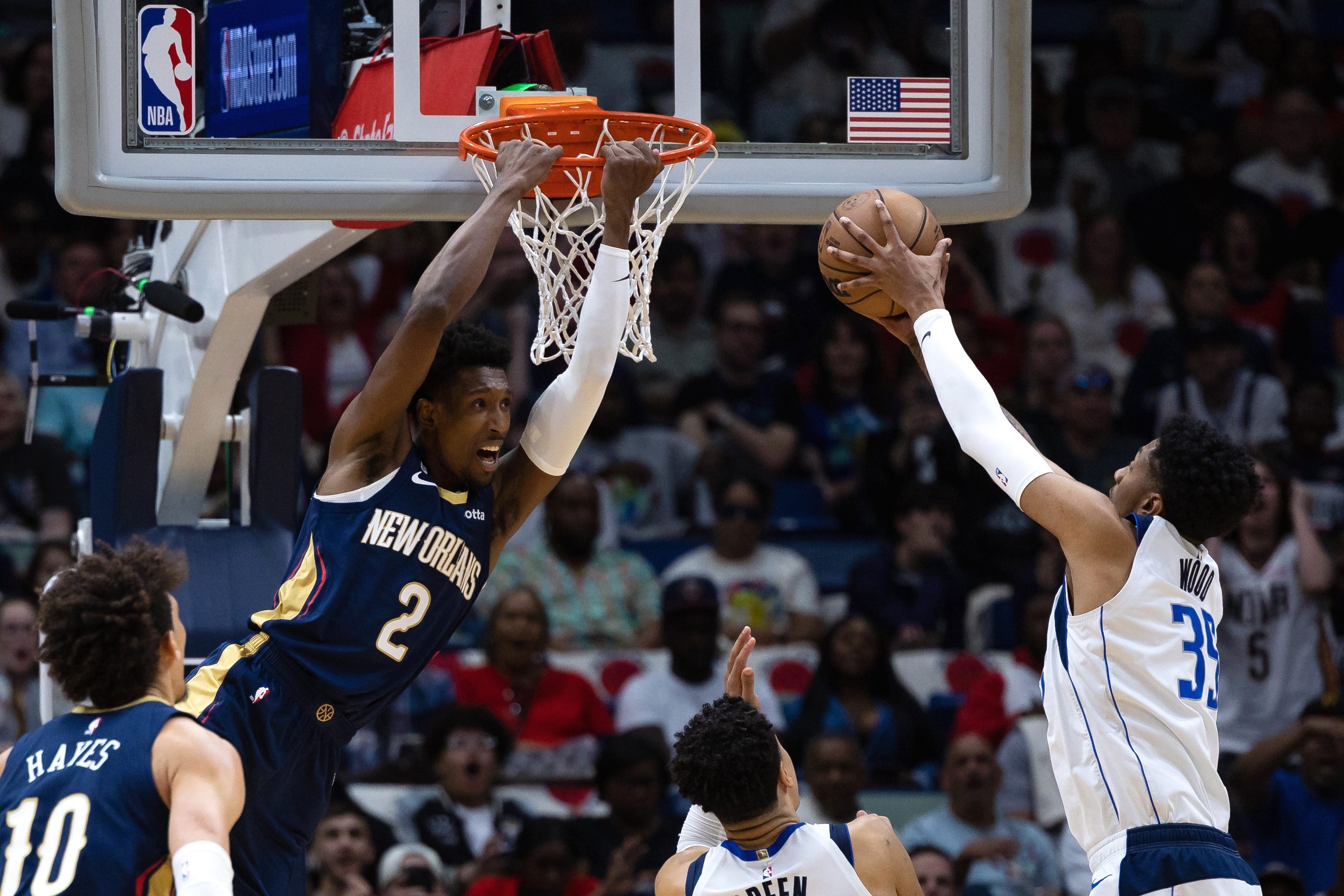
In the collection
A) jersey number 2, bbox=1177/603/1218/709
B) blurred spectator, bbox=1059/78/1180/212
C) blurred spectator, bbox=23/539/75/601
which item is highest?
blurred spectator, bbox=1059/78/1180/212

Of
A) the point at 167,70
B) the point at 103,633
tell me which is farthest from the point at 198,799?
the point at 167,70

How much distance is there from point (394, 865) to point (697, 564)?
233 cm

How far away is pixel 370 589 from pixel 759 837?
3.56 ft

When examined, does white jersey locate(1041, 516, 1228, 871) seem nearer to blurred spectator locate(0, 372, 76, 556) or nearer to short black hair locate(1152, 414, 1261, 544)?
short black hair locate(1152, 414, 1261, 544)

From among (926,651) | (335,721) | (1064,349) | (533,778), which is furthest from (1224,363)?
(335,721)

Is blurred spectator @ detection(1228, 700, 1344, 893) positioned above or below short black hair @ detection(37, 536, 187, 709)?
below

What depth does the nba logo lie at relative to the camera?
4.55 meters

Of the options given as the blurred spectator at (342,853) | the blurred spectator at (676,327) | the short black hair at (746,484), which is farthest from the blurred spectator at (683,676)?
the blurred spectator at (676,327)

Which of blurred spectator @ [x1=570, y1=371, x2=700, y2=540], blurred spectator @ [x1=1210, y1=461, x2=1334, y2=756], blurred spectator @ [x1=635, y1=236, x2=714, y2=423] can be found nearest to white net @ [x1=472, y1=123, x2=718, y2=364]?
blurred spectator @ [x1=570, y1=371, x2=700, y2=540]

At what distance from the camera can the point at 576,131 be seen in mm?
4504

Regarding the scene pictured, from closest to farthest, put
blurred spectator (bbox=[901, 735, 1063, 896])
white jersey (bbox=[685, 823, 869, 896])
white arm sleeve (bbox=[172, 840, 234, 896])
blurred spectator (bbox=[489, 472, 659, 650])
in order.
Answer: white arm sleeve (bbox=[172, 840, 234, 896]) < white jersey (bbox=[685, 823, 869, 896]) < blurred spectator (bbox=[901, 735, 1063, 896]) < blurred spectator (bbox=[489, 472, 659, 650])

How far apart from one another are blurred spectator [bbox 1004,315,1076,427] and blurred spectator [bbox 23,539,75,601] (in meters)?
4.89

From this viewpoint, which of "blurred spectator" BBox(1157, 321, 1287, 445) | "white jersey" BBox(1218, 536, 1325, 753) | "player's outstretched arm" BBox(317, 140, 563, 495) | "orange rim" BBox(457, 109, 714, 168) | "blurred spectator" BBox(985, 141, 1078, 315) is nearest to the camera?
"player's outstretched arm" BBox(317, 140, 563, 495)

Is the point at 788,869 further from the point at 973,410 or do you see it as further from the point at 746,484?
the point at 746,484
